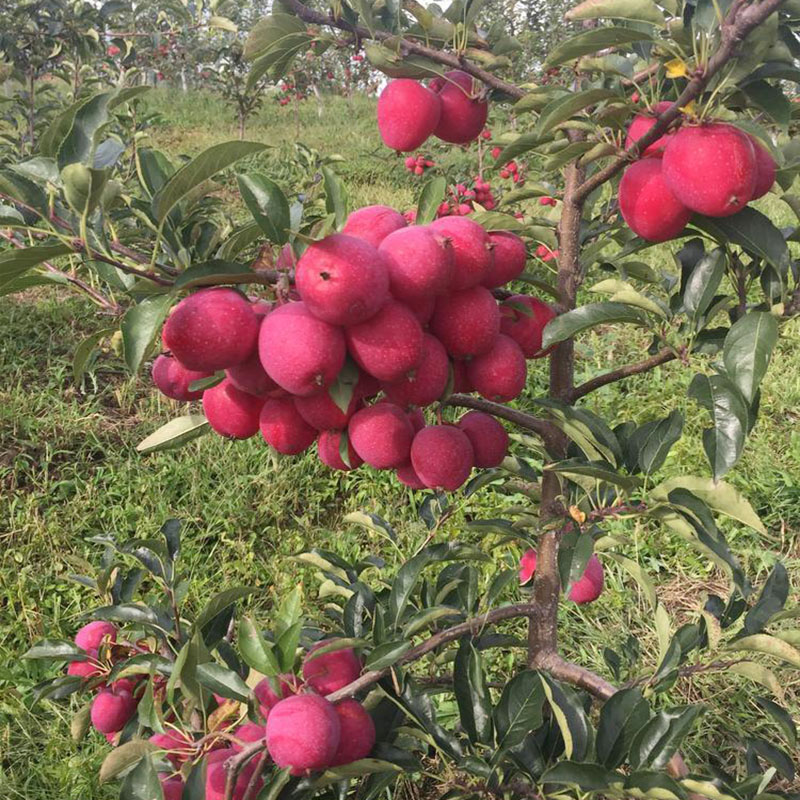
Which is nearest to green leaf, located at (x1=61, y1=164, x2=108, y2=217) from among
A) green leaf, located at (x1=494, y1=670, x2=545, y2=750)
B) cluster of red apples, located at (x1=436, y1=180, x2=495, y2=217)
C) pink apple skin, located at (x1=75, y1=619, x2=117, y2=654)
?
green leaf, located at (x1=494, y1=670, x2=545, y2=750)

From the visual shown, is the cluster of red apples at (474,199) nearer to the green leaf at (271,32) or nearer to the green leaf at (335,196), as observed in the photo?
the green leaf at (271,32)

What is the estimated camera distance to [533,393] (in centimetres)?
314

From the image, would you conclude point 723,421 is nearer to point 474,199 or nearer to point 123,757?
point 123,757

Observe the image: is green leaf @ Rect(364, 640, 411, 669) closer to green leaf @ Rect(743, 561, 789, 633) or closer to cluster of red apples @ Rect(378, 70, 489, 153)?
green leaf @ Rect(743, 561, 789, 633)

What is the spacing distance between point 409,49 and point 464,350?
0.51 metres

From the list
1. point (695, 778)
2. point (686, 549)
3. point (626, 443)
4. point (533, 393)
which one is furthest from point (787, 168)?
point (533, 393)

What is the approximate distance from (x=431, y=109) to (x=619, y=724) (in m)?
0.82

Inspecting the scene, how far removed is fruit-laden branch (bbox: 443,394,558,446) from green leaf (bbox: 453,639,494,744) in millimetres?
292

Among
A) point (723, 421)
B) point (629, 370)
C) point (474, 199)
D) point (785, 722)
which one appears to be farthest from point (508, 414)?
point (474, 199)

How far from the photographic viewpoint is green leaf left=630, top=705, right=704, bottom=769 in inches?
31.3

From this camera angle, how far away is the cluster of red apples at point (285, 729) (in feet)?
2.58

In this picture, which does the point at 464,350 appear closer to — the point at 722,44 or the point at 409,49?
the point at 722,44

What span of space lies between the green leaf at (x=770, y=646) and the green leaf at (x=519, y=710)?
1.04 feet

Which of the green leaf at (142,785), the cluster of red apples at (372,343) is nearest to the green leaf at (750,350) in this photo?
the cluster of red apples at (372,343)
